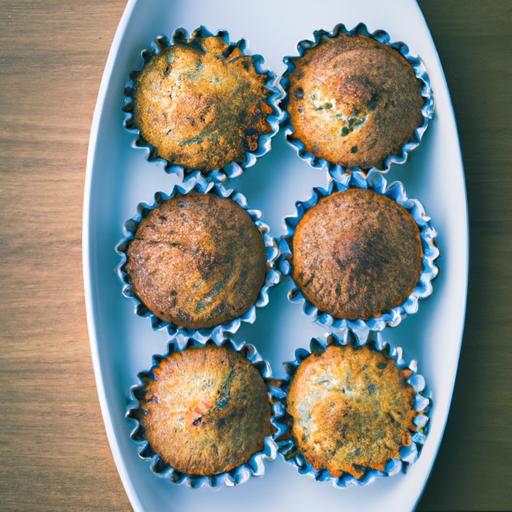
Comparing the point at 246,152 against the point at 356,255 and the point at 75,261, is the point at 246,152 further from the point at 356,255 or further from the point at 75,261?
the point at 75,261

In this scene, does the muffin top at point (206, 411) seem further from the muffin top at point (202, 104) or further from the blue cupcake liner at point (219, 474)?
the muffin top at point (202, 104)

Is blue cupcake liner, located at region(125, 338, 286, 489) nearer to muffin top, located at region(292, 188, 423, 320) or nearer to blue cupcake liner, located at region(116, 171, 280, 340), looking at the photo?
blue cupcake liner, located at region(116, 171, 280, 340)

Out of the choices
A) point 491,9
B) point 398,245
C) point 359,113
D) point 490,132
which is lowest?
point 398,245

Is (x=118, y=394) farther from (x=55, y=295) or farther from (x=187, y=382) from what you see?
(x=55, y=295)

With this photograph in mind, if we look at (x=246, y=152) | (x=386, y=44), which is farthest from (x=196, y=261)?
(x=386, y=44)

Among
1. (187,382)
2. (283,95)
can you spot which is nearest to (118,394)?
(187,382)

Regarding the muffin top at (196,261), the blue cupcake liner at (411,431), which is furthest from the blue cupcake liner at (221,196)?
the blue cupcake liner at (411,431)
